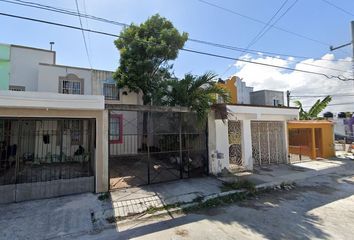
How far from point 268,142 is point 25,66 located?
1640 centimetres

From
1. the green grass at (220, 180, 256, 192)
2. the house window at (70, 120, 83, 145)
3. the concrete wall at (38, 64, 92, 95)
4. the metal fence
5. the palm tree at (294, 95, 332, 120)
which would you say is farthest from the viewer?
the palm tree at (294, 95, 332, 120)

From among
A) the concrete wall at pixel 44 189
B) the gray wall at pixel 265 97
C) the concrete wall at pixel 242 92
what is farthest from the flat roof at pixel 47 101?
the gray wall at pixel 265 97

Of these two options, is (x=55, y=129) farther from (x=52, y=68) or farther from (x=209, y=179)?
(x=209, y=179)

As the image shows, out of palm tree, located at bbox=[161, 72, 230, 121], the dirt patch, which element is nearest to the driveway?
the dirt patch

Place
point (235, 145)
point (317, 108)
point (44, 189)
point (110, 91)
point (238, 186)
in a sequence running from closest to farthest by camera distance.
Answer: point (44, 189) < point (238, 186) < point (235, 145) < point (110, 91) < point (317, 108)

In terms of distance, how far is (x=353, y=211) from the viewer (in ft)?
19.8

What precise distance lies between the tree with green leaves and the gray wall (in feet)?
50.0

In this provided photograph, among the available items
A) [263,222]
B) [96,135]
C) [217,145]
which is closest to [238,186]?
[217,145]

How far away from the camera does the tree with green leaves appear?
13.3 meters

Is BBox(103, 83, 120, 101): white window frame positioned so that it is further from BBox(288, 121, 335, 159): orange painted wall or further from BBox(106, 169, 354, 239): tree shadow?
BBox(288, 121, 335, 159): orange painted wall

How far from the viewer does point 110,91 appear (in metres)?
15.5

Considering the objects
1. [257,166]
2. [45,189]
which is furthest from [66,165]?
[257,166]

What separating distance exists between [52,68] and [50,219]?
11.4 metres

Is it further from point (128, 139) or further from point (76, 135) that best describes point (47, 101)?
point (128, 139)
